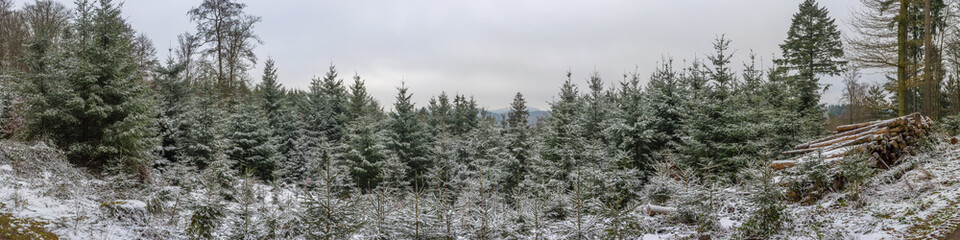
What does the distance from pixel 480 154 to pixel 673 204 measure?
17.1 meters

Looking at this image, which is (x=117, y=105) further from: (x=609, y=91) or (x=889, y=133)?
(x=609, y=91)

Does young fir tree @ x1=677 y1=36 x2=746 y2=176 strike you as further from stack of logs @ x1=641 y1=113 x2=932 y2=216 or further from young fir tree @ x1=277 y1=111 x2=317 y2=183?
young fir tree @ x1=277 y1=111 x2=317 y2=183

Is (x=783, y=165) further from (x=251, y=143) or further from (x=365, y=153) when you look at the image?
(x=251, y=143)

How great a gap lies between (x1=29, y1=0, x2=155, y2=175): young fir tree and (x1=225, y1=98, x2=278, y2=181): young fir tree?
6158 millimetres

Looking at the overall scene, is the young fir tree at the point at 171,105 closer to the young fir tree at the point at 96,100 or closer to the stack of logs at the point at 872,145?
the young fir tree at the point at 96,100

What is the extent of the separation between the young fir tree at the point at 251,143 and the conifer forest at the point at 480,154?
120mm

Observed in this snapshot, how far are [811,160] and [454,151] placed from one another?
19732 mm

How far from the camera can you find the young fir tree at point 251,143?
62.2ft

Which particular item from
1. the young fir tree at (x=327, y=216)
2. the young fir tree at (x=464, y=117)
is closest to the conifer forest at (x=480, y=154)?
the young fir tree at (x=327, y=216)

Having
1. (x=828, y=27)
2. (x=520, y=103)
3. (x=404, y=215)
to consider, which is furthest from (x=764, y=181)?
(x=520, y=103)

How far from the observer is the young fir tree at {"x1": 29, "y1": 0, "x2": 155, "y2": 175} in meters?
11.0

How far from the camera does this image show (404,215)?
22.8 feet

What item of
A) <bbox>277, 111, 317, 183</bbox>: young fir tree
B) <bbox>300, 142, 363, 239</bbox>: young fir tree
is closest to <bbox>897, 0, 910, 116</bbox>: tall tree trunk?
<bbox>300, 142, 363, 239</bbox>: young fir tree

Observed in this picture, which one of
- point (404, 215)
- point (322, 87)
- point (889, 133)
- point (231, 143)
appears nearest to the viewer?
point (404, 215)
